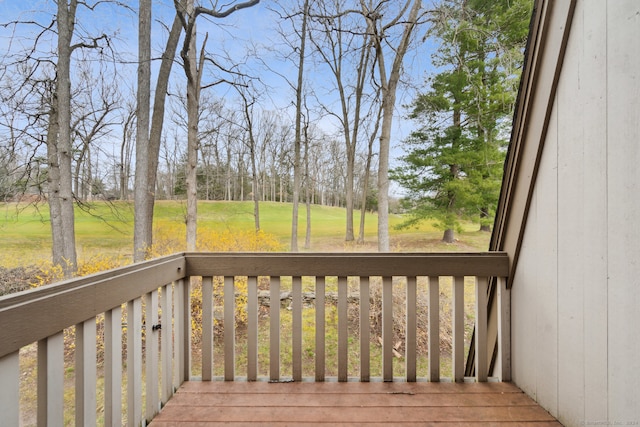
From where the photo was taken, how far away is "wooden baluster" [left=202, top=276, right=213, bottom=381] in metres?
1.68

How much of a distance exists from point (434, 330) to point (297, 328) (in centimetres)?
77

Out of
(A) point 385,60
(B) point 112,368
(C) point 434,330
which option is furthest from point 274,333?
(A) point 385,60

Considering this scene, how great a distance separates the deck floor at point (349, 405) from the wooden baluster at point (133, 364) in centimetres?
11

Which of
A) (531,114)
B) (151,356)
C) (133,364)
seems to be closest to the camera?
(133,364)

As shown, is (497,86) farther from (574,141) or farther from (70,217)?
(70,217)

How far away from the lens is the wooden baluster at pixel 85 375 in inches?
39.8

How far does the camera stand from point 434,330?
1680mm

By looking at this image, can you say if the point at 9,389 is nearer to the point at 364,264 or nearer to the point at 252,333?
the point at 252,333

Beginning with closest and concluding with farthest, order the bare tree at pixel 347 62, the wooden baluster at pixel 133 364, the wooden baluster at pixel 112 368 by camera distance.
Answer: the wooden baluster at pixel 112 368
the wooden baluster at pixel 133 364
the bare tree at pixel 347 62

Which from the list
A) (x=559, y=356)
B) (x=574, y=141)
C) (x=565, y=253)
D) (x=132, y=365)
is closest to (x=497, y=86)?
(x=574, y=141)

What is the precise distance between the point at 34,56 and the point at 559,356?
213 inches

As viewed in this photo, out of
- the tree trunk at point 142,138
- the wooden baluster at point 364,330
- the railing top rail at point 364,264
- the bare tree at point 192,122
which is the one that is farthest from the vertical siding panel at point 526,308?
the tree trunk at point 142,138

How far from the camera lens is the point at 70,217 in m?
3.70

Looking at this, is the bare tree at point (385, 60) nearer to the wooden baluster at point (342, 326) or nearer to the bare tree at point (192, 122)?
the bare tree at point (192, 122)
